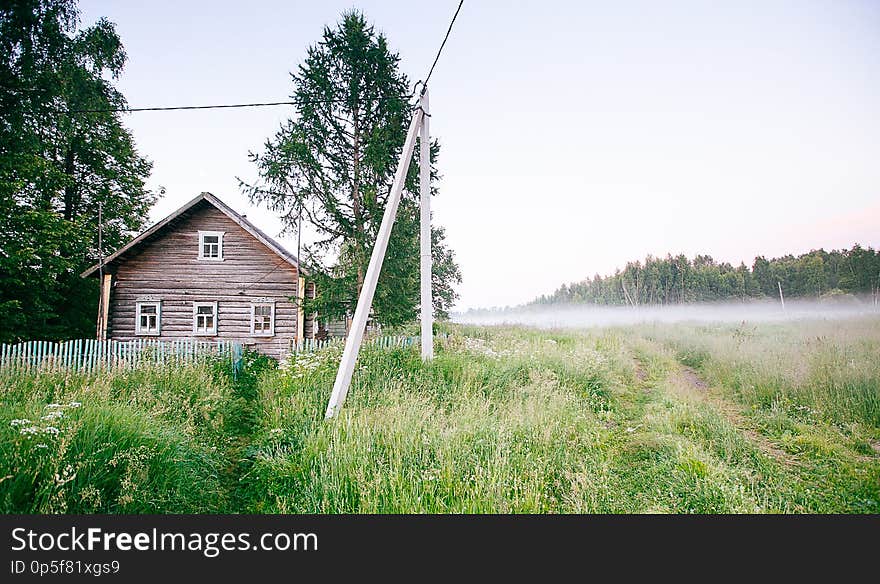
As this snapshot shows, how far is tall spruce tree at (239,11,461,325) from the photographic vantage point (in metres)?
5.67

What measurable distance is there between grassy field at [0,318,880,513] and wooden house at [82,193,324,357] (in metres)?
0.73

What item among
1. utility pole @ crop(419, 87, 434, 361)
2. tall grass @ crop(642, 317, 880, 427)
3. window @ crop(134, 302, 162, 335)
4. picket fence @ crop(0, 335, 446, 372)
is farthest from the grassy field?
utility pole @ crop(419, 87, 434, 361)

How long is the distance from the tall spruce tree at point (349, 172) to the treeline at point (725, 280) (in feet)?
9.60

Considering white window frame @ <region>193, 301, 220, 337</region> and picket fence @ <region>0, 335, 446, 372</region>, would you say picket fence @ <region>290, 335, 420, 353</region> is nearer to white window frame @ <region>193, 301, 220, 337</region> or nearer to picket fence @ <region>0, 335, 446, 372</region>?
picket fence @ <region>0, 335, 446, 372</region>

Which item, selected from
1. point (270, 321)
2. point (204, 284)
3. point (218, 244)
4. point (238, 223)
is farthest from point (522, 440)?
point (238, 223)

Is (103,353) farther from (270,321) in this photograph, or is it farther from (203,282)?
(270,321)

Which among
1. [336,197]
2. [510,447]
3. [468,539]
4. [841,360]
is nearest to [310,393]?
[510,447]

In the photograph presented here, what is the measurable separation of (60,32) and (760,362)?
20.4ft

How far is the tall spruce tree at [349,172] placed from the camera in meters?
5.67

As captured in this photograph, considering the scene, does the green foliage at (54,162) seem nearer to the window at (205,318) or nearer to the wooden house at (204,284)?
the wooden house at (204,284)

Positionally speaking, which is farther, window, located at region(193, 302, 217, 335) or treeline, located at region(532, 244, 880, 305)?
window, located at region(193, 302, 217, 335)

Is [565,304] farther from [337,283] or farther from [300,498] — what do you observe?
[337,283]

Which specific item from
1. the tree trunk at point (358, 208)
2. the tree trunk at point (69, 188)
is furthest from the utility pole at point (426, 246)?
the tree trunk at point (69, 188)

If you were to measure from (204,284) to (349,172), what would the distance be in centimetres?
268
